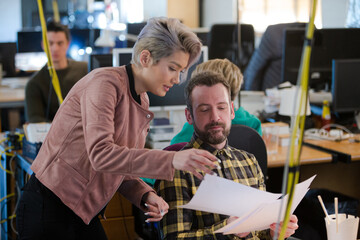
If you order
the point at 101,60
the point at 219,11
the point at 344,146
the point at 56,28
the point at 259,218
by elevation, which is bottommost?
the point at 344,146

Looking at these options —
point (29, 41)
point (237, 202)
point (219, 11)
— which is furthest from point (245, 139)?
point (219, 11)

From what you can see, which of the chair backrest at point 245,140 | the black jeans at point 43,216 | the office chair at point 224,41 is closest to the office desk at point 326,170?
the chair backrest at point 245,140

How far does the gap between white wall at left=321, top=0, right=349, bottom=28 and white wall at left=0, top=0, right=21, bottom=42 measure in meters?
5.63

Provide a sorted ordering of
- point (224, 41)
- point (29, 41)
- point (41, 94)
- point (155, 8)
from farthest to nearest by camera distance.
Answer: point (155, 8), point (224, 41), point (29, 41), point (41, 94)

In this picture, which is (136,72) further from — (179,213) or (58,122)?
(179,213)

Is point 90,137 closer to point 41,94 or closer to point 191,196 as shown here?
point 191,196

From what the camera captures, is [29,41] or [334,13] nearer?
[29,41]

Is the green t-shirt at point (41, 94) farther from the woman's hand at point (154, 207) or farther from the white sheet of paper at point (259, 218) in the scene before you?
the white sheet of paper at point (259, 218)

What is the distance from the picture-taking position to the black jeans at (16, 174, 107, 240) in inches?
59.6

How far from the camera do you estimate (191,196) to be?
1.64m

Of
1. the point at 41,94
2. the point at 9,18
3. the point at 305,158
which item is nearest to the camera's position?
the point at 305,158

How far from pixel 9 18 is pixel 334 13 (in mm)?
5997

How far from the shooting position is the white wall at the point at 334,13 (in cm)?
643

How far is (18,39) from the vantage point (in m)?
4.68
